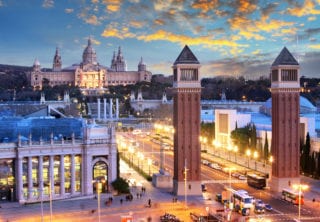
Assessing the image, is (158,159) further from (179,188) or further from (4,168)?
(4,168)

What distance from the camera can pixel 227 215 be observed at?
166ft

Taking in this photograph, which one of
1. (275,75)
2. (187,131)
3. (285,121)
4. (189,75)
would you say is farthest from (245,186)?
(189,75)

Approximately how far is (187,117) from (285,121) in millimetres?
13501

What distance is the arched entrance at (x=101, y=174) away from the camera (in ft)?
212

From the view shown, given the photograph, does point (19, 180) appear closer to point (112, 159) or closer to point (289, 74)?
point (112, 159)

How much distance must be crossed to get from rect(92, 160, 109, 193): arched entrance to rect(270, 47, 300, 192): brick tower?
21.9 m

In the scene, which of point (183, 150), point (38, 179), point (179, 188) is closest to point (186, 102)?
point (183, 150)

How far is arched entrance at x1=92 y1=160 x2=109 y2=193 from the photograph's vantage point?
2542 inches

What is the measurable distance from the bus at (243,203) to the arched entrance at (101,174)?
17749mm

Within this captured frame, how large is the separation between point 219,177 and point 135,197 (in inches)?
716

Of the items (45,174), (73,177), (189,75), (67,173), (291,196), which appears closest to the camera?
(291,196)

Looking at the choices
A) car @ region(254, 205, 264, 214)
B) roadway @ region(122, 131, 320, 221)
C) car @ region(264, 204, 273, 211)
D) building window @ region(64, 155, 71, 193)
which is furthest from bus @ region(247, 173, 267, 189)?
building window @ region(64, 155, 71, 193)

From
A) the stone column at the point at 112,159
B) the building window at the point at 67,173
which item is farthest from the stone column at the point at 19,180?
the stone column at the point at 112,159

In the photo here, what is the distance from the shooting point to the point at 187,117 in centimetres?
6506
